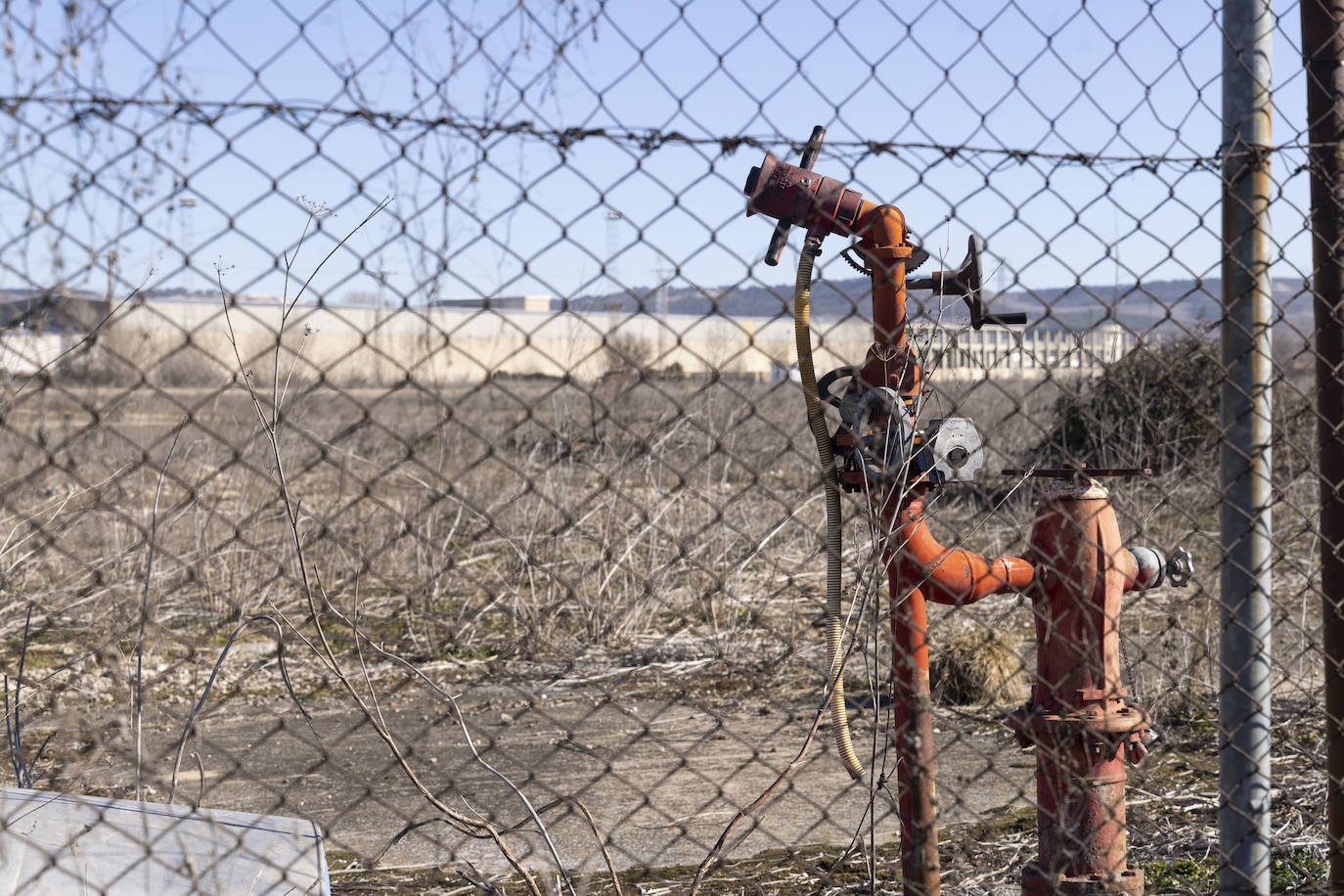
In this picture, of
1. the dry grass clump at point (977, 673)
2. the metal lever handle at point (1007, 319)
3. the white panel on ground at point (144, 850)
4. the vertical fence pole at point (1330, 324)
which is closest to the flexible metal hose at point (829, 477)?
the metal lever handle at point (1007, 319)

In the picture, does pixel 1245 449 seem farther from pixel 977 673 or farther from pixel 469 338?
pixel 977 673

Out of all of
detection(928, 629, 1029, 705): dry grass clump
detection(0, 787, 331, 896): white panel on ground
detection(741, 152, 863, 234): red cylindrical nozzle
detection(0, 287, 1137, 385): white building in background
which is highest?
detection(741, 152, 863, 234): red cylindrical nozzle

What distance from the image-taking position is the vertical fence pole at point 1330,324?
240cm

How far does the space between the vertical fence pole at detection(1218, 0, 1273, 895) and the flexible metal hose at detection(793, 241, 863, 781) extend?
84 centimetres

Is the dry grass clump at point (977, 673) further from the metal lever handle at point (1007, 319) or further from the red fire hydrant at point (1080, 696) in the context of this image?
the metal lever handle at point (1007, 319)

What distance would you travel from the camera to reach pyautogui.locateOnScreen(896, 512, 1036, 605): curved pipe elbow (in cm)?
227

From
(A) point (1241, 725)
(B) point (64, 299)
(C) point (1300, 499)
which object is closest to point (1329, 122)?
(A) point (1241, 725)

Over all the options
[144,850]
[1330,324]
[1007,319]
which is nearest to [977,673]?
[1330,324]

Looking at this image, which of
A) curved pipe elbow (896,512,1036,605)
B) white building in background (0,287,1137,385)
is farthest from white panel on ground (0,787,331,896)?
curved pipe elbow (896,512,1036,605)

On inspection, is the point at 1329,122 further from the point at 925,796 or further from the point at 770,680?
the point at 770,680

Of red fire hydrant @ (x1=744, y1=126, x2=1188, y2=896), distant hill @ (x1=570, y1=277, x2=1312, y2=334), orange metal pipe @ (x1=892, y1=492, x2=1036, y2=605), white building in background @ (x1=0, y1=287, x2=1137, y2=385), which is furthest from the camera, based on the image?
orange metal pipe @ (x1=892, y1=492, x2=1036, y2=605)

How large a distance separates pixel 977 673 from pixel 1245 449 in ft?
8.63

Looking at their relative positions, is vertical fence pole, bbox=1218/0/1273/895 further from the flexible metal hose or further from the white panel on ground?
the white panel on ground

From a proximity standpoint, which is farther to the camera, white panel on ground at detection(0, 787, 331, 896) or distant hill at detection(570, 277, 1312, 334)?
distant hill at detection(570, 277, 1312, 334)
